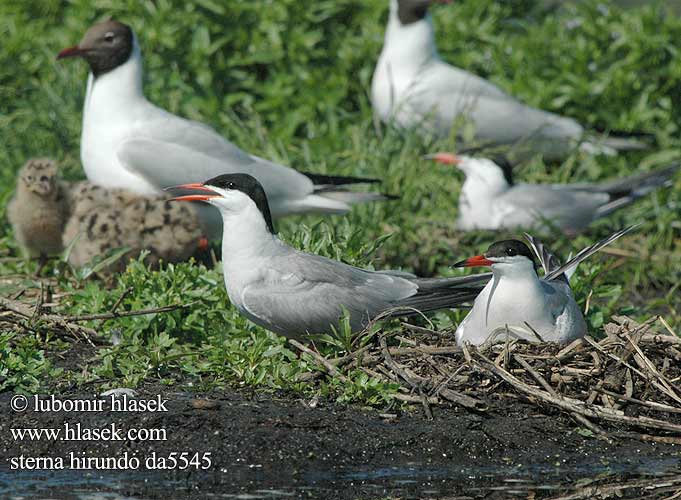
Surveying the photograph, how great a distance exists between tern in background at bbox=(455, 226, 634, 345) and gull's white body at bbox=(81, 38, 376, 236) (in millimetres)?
1974

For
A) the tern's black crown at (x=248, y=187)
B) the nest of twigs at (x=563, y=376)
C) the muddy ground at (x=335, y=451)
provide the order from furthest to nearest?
the tern's black crown at (x=248, y=187), the nest of twigs at (x=563, y=376), the muddy ground at (x=335, y=451)

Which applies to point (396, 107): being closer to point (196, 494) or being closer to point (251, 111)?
point (251, 111)

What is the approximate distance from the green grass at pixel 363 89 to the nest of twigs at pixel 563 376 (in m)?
1.53

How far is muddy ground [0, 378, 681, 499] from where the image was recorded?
4.22 meters

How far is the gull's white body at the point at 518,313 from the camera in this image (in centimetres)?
509

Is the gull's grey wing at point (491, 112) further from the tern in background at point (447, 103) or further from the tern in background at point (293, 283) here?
the tern in background at point (293, 283)

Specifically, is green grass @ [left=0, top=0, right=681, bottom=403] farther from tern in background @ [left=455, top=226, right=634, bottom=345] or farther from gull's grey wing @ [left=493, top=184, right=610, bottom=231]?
tern in background @ [left=455, top=226, right=634, bottom=345]

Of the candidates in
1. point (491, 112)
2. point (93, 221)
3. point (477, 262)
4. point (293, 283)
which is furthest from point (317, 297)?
point (491, 112)

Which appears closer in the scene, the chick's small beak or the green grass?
the chick's small beak

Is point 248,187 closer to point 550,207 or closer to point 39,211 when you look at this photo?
point 39,211

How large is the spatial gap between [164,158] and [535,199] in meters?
2.37

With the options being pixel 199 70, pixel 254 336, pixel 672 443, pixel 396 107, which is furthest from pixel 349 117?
pixel 672 443

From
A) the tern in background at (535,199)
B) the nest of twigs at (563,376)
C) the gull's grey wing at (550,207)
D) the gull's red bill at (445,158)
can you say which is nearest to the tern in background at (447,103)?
the gull's red bill at (445,158)

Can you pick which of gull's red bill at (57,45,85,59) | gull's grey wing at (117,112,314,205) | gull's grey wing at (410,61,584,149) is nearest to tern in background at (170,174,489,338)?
gull's grey wing at (117,112,314,205)
